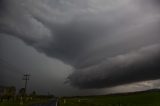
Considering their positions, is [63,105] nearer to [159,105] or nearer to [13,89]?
[159,105]

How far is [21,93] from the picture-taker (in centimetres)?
17312

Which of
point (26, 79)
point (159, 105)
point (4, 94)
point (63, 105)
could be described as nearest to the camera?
point (63, 105)

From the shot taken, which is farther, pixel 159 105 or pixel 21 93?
pixel 21 93

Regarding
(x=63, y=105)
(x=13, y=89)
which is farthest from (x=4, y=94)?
(x=63, y=105)

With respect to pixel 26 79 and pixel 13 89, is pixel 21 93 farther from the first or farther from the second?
pixel 26 79

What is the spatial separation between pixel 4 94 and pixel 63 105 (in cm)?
9135

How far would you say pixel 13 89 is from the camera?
173m

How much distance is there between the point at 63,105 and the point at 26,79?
3688 cm

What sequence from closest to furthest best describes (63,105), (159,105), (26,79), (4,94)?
(63,105) → (159,105) → (26,79) → (4,94)

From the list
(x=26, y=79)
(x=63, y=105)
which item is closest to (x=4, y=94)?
(x=26, y=79)

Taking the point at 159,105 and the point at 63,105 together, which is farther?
the point at 159,105

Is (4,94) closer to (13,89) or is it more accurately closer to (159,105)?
(13,89)

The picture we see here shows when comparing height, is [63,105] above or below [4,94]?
below

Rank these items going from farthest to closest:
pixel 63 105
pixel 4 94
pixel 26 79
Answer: pixel 4 94 < pixel 26 79 < pixel 63 105
